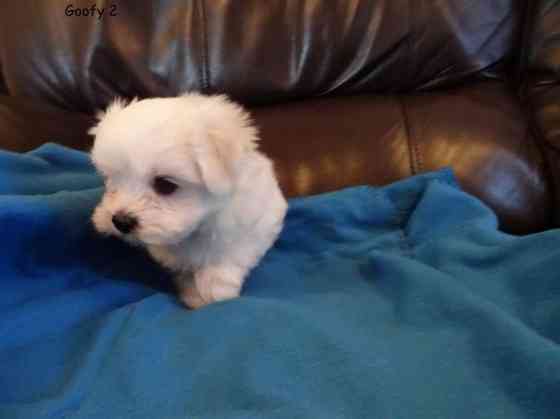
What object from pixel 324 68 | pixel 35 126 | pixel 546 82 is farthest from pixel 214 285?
pixel 546 82

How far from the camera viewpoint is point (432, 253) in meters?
1.27

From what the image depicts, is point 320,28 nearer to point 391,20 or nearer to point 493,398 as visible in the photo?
point 391,20

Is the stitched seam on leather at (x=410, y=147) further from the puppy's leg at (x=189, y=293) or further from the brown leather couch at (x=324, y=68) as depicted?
the puppy's leg at (x=189, y=293)

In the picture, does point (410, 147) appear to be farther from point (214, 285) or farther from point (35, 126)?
point (35, 126)

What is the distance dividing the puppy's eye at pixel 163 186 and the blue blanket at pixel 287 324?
10.0 inches

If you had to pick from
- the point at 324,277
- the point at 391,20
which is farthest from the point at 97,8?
the point at 324,277

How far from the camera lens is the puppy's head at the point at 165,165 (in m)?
0.96

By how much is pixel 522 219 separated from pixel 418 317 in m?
0.66

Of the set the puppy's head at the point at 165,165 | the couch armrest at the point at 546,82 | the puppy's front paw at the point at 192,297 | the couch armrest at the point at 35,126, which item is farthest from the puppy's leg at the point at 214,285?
the couch armrest at the point at 546,82

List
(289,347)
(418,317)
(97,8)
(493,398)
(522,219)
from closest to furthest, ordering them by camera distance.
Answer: (493,398)
(289,347)
(418,317)
(522,219)
(97,8)

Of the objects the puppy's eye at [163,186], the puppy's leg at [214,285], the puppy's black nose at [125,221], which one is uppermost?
the puppy's eye at [163,186]

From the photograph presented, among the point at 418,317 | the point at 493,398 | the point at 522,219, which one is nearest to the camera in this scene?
the point at 493,398

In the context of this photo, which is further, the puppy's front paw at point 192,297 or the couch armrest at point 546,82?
the couch armrest at point 546,82

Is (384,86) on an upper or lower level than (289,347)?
upper
